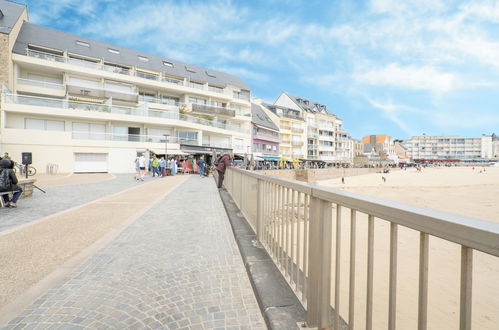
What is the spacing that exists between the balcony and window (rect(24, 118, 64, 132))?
52.3ft

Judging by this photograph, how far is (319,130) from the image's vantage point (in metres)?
63.2

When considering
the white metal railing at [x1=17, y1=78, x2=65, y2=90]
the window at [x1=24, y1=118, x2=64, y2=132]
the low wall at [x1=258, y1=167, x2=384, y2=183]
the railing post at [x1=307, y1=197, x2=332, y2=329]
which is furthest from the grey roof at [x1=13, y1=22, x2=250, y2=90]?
the railing post at [x1=307, y1=197, x2=332, y2=329]

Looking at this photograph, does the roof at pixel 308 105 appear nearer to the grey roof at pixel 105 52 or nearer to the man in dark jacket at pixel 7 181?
the grey roof at pixel 105 52

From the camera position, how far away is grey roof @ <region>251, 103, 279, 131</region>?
46200 mm

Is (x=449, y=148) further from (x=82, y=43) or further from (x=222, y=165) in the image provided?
(x=82, y=43)

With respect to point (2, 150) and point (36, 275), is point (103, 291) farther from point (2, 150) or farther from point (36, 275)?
point (2, 150)

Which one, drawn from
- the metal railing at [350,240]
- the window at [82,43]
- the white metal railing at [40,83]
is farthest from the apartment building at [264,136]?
the metal railing at [350,240]

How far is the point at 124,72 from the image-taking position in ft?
106

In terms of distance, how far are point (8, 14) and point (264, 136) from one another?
120 ft

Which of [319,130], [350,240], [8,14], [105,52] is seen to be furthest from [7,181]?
[319,130]

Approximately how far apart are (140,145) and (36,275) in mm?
28246

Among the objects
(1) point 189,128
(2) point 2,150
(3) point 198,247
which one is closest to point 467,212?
(3) point 198,247

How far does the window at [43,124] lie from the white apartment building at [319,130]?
146 ft

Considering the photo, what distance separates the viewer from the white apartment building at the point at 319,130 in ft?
198
